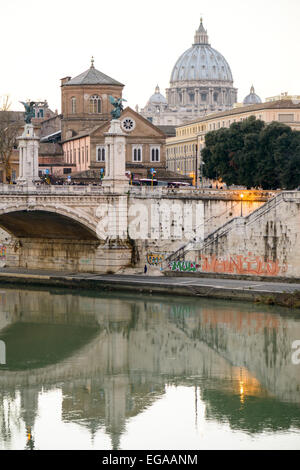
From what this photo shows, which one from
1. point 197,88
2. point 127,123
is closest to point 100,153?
point 127,123

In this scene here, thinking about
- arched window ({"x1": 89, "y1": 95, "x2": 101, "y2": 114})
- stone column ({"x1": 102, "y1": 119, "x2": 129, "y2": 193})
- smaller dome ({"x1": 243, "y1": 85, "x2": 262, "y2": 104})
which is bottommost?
stone column ({"x1": 102, "y1": 119, "x2": 129, "y2": 193})

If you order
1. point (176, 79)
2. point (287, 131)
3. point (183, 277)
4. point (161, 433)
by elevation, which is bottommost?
point (161, 433)

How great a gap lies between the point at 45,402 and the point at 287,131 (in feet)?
106

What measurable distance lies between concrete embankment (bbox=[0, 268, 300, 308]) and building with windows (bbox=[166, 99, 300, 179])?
32911mm

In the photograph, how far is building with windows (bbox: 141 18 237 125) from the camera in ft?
486

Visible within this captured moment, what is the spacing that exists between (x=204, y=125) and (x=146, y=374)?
73348 millimetres

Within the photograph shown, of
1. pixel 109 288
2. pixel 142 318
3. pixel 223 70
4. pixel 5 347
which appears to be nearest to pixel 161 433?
pixel 5 347

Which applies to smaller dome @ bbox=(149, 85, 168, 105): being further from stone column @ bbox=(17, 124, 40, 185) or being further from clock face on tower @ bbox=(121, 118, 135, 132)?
stone column @ bbox=(17, 124, 40, 185)

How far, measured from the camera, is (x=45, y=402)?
2386 centimetres

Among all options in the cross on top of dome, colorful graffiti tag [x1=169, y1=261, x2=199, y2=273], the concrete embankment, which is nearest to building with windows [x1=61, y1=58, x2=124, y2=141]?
the concrete embankment

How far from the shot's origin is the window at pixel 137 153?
59.3 meters

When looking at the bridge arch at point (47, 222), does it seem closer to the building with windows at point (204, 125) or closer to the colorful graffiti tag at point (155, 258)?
the colorful graffiti tag at point (155, 258)

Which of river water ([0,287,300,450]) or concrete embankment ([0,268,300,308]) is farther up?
concrete embankment ([0,268,300,308])

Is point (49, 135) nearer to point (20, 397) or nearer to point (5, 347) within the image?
point (5, 347)
